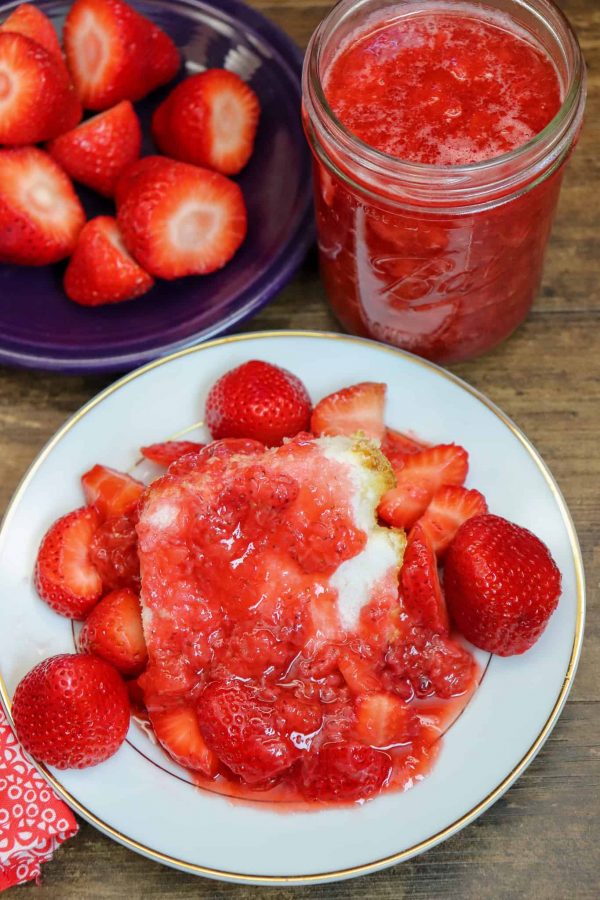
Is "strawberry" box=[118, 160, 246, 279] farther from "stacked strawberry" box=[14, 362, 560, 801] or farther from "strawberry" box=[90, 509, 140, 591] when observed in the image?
"strawberry" box=[90, 509, 140, 591]

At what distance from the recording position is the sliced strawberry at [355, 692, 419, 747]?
161 cm

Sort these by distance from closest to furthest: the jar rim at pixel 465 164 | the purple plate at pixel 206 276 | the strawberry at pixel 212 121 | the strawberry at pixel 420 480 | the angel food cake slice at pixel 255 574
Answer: the jar rim at pixel 465 164
the angel food cake slice at pixel 255 574
the strawberry at pixel 420 480
the purple plate at pixel 206 276
the strawberry at pixel 212 121

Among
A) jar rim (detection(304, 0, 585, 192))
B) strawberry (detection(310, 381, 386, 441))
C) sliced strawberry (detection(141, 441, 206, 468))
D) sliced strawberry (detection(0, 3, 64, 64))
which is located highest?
sliced strawberry (detection(0, 3, 64, 64))

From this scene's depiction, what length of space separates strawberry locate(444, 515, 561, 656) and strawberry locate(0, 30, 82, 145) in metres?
1.13

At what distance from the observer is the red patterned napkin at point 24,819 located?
5.37ft

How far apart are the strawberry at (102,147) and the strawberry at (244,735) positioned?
42.4 inches

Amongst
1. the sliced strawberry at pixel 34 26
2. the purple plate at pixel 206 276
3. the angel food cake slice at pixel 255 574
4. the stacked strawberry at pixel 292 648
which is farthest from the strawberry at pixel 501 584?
the sliced strawberry at pixel 34 26

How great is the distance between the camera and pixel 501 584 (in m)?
1.59

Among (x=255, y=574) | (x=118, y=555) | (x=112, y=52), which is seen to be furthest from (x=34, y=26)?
(x=255, y=574)

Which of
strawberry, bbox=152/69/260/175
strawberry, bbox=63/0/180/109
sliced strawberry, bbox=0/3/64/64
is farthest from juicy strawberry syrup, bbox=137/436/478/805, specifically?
sliced strawberry, bbox=0/3/64/64

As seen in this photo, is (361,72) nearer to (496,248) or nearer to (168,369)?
(496,248)

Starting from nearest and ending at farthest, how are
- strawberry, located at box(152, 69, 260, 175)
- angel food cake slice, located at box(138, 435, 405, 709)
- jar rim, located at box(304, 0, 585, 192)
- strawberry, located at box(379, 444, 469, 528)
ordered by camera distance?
jar rim, located at box(304, 0, 585, 192) < angel food cake slice, located at box(138, 435, 405, 709) < strawberry, located at box(379, 444, 469, 528) < strawberry, located at box(152, 69, 260, 175)

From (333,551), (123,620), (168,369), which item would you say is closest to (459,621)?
(333,551)

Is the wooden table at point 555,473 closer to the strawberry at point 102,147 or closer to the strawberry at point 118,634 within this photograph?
the strawberry at point 118,634
